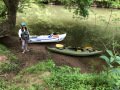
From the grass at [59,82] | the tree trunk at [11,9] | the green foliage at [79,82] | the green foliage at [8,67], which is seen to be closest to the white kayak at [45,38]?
the tree trunk at [11,9]

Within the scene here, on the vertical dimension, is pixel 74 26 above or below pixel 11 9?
below

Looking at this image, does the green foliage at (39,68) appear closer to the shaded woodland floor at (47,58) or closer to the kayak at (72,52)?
the shaded woodland floor at (47,58)

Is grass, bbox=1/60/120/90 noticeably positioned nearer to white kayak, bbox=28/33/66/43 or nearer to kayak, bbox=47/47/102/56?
kayak, bbox=47/47/102/56

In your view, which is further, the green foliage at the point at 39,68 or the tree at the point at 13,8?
the tree at the point at 13,8

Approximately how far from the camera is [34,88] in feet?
24.4

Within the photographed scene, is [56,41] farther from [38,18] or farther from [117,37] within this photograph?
[38,18]

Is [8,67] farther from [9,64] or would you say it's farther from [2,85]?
→ [2,85]

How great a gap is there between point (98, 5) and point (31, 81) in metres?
23.0

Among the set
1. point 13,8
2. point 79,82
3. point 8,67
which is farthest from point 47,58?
point 13,8

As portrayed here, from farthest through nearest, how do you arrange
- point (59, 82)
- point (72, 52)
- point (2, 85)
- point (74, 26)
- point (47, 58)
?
point (74, 26) < point (72, 52) < point (47, 58) < point (59, 82) < point (2, 85)

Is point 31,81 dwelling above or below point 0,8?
below

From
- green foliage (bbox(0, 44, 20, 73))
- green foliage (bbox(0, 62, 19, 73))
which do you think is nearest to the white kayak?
green foliage (bbox(0, 44, 20, 73))

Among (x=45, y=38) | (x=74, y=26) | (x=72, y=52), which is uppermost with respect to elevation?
(x=45, y=38)

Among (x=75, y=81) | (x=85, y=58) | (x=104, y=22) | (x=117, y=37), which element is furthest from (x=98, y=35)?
(x=75, y=81)
